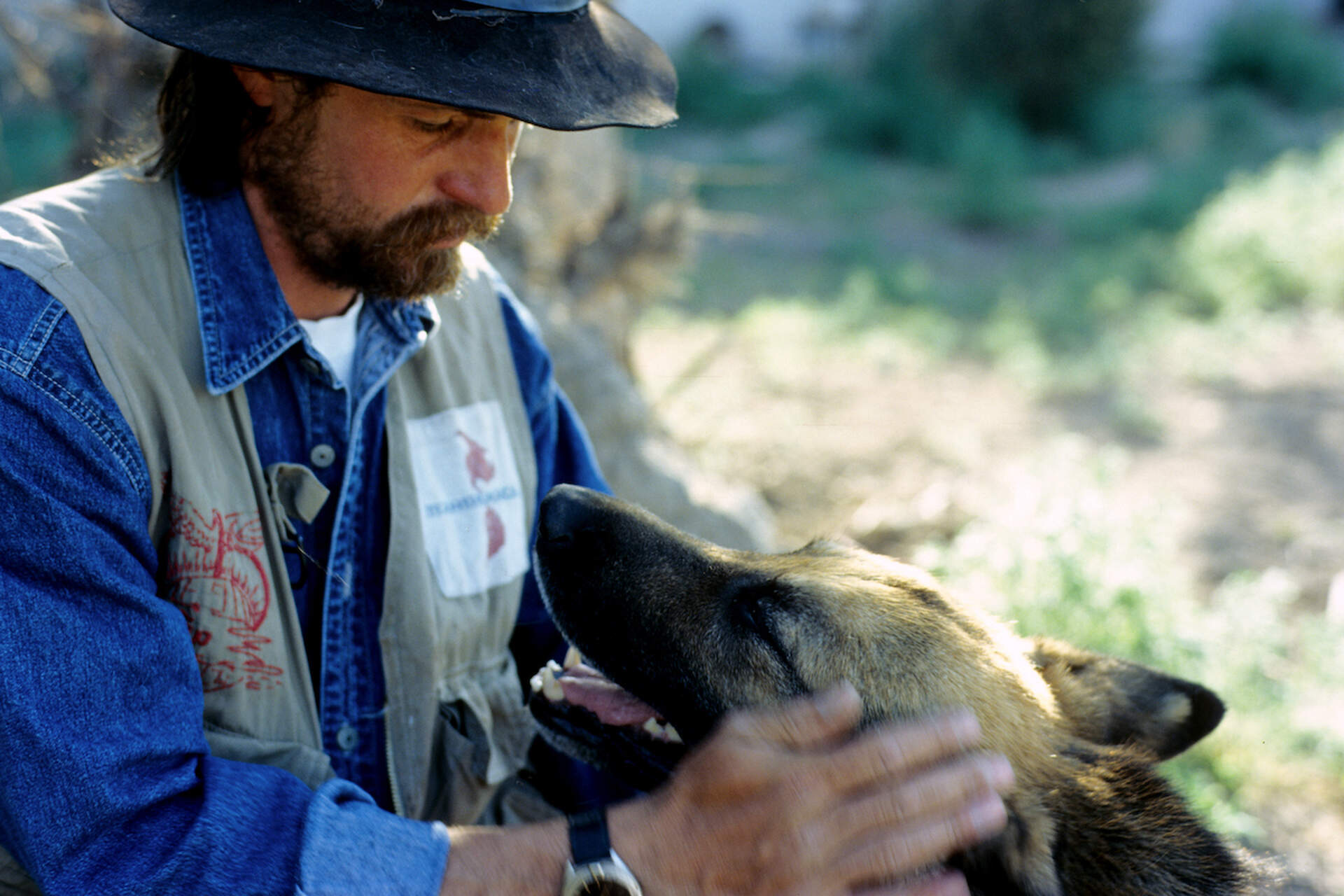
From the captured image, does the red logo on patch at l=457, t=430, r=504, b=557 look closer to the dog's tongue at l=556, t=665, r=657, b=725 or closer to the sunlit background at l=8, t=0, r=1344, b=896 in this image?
the dog's tongue at l=556, t=665, r=657, b=725

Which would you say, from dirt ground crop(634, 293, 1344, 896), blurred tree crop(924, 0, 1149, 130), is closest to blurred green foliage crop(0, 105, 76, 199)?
dirt ground crop(634, 293, 1344, 896)

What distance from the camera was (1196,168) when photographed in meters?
14.3

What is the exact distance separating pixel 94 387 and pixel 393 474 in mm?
680

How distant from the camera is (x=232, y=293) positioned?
2.18 metres

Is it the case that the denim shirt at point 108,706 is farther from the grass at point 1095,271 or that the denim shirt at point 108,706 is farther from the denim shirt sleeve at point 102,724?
the grass at point 1095,271

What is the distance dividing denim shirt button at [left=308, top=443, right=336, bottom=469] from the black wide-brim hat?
0.78m

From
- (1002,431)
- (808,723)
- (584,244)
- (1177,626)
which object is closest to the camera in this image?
(808,723)

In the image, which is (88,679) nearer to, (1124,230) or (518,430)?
(518,430)

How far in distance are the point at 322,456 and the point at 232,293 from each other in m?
0.38

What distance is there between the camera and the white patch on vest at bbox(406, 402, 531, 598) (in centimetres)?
245

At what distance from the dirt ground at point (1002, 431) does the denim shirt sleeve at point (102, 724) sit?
3715mm

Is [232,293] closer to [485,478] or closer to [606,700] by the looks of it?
[485,478]

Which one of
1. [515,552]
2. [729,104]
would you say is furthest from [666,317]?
[729,104]

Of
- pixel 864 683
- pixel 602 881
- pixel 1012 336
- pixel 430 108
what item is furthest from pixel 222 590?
pixel 1012 336
